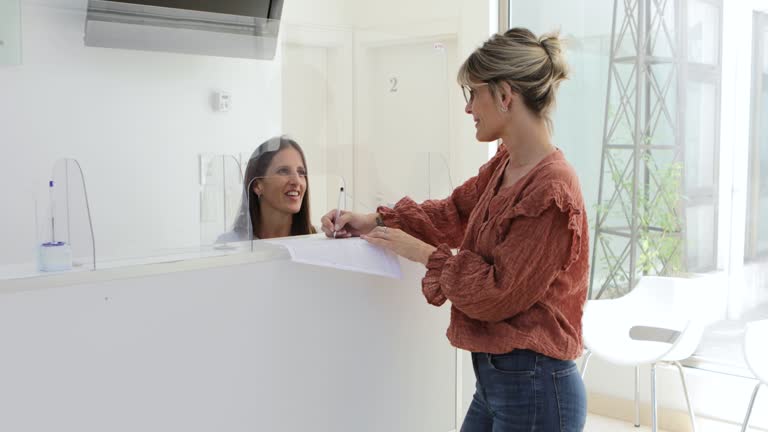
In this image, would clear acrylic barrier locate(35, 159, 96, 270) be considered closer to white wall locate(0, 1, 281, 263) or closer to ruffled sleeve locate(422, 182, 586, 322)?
ruffled sleeve locate(422, 182, 586, 322)

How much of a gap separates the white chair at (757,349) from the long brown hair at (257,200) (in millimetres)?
1543

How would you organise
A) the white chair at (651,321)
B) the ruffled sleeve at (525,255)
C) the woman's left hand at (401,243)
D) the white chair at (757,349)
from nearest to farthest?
the ruffled sleeve at (525,255), the woman's left hand at (401,243), the white chair at (757,349), the white chair at (651,321)

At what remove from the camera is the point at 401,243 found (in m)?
1.69

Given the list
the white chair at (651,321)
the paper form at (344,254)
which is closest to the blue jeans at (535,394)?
the paper form at (344,254)

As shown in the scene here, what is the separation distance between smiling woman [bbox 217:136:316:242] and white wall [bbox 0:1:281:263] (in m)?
1.10

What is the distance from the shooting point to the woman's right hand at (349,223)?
1.86 metres

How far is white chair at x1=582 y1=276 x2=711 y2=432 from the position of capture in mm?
2986

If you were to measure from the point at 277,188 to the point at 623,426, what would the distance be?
234 cm

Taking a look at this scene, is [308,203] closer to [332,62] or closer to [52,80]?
[332,62]

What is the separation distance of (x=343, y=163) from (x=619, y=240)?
2.17m

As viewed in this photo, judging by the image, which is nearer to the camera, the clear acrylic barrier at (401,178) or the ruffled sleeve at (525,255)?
the ruffled sleeve at (525,255)

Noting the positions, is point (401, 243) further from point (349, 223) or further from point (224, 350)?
point (224, 350)

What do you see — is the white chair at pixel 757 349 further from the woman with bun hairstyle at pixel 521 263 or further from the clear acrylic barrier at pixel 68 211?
the clear acrylic barrier at pixel 68 211

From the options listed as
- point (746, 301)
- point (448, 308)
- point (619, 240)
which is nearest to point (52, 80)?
point (448, 308)
